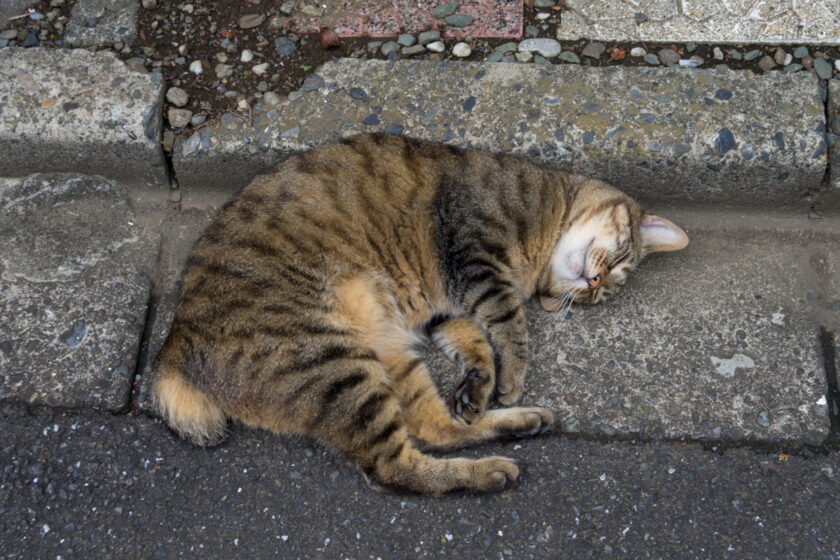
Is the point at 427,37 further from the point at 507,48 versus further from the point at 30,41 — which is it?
the point at 30,41

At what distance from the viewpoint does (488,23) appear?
3.49m

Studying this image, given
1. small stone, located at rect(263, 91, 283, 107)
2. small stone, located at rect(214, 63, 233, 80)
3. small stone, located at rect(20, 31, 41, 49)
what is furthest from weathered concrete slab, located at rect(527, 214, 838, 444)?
small stone, located at rect(20, 31, 41, 49)

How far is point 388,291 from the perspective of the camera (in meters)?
2.94

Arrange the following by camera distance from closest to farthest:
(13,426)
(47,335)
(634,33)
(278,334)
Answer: (278,334) < (13,426) < (47,335) < (634,33)

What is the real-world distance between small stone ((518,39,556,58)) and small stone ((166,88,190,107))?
150cm

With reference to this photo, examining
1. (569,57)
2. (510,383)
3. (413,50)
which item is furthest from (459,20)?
(510,383)

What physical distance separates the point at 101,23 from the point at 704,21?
9.01 feet

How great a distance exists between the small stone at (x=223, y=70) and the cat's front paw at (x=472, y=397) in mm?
1722

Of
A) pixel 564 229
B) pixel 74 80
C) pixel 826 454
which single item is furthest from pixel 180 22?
A: pixel 826 454

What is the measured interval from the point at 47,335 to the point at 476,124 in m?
1.92

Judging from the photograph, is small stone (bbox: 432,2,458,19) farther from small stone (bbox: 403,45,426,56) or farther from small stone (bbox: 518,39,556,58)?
→ small stone (bbox: 518,39,556,58)

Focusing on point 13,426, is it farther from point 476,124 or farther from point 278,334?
point 476,124

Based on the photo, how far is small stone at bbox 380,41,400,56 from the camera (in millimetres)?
3436

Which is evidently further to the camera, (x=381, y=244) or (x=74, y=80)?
(x=74, y=80)
